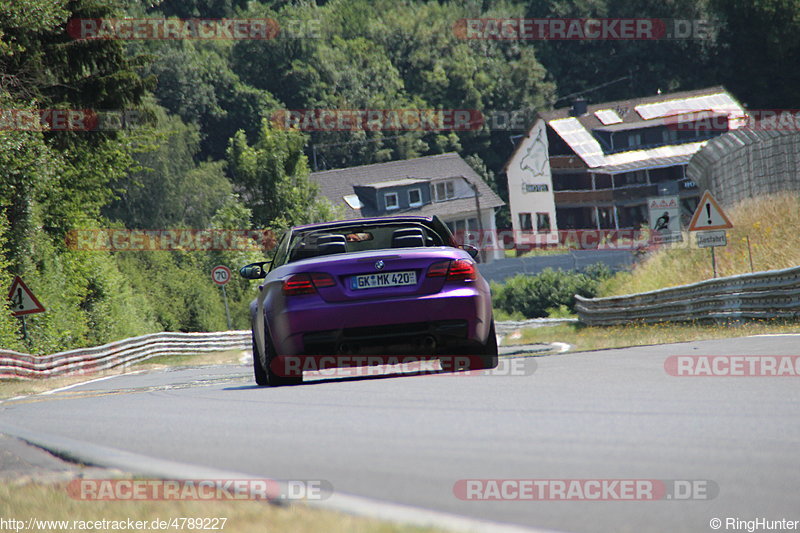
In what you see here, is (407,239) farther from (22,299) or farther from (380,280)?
(22,299)

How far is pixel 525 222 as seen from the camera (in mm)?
88312

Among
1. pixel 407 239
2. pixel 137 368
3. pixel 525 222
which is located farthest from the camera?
pixel 525 222

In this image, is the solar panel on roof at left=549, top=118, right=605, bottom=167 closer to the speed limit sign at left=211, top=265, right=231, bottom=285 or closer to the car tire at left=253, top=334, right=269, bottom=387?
the speed limit sign at left=211, top=265, right=231, bottom=285

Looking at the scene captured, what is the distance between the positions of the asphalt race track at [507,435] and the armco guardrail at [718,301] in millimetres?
8142

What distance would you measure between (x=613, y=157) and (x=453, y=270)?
76.4 metres

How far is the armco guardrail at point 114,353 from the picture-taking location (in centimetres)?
2380

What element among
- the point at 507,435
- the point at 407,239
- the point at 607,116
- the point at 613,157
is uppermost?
the point at 607,116

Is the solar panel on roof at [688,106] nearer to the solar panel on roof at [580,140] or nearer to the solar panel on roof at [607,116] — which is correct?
the solar panel on roof at [607,116]

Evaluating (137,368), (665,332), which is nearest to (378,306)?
(665,332)

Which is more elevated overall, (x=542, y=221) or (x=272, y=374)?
(x=272, y=374)

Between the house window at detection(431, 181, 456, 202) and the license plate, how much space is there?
77.2 m

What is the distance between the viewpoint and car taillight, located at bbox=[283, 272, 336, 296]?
8805mm

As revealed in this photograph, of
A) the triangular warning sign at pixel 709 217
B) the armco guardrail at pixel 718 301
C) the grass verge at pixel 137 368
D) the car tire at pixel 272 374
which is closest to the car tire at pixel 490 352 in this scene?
the car tire at pixel 272 374

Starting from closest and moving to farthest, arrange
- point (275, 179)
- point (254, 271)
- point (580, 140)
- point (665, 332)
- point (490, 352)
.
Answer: point (490, 352), point (254, 271), point (665, 332), point (275, 179), point (580, 140)
